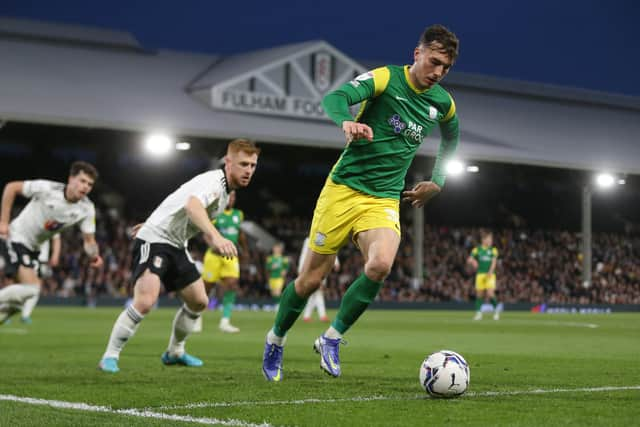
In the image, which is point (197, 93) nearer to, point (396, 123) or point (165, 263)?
point (165, 263)

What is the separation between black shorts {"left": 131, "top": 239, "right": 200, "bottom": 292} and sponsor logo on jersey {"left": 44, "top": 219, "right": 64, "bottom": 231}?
7.02 ft

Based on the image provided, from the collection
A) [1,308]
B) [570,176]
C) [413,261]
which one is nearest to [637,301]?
[570,176]

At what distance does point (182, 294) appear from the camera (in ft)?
28.7

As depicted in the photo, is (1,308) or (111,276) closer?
(1,308)

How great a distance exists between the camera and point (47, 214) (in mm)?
10367

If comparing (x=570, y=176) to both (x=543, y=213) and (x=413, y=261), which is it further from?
(x=413, y=261)

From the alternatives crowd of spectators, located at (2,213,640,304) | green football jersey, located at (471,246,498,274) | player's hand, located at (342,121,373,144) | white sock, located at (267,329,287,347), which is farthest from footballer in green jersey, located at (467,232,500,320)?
player's hand, located at (342,121,373,144)

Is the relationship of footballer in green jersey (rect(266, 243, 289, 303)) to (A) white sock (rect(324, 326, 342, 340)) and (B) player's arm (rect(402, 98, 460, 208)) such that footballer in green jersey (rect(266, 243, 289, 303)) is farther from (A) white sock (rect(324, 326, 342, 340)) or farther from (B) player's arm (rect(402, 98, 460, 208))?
(A) white sock (rect(324, 326, 342, 340))

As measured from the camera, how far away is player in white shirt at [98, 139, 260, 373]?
7859 millimetres

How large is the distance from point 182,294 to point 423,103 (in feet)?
9.34

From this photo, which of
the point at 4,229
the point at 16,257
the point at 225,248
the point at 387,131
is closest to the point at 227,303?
the point at 16,257

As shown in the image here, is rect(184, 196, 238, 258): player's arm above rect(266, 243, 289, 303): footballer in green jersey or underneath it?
underneath

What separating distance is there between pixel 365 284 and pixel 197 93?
29655mm

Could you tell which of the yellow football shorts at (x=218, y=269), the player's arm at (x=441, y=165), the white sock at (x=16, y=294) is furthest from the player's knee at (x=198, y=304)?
the yellow football shorts at (x=218, y=269)
